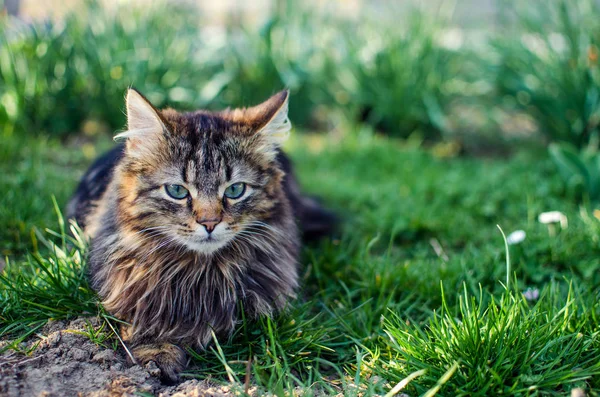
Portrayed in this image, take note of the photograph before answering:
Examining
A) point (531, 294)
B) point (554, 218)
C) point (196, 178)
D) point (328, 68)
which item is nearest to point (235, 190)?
point (196, 178)

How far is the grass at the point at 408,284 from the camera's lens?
2105mm

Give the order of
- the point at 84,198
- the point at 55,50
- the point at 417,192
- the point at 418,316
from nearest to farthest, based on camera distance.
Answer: the point at 418,316 → the point at 84,198 → the point at 417,192 → the point at 55,50

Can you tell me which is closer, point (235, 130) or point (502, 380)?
point (502, 380)

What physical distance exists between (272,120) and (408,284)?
1.19 m

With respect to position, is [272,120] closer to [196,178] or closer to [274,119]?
[274,119]

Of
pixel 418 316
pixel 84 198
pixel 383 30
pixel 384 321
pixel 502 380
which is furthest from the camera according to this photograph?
pixel 383 30

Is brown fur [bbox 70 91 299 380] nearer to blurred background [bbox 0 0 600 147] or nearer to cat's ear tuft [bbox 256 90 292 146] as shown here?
cat's ear tuft [bbox 256 90 292 146]

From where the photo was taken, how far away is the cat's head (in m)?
2.20

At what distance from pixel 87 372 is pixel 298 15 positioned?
4.41 meters

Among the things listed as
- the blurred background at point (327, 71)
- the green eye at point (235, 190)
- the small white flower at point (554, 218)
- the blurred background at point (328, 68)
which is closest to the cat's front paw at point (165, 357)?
the green eye at point (235, 190)

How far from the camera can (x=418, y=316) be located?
108 inches

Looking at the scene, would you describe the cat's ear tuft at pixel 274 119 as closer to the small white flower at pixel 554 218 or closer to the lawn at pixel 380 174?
the lawn at pixel 380 174

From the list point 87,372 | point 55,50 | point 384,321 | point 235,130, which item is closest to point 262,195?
point 235,130

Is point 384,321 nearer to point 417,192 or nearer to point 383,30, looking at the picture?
point 417,192
